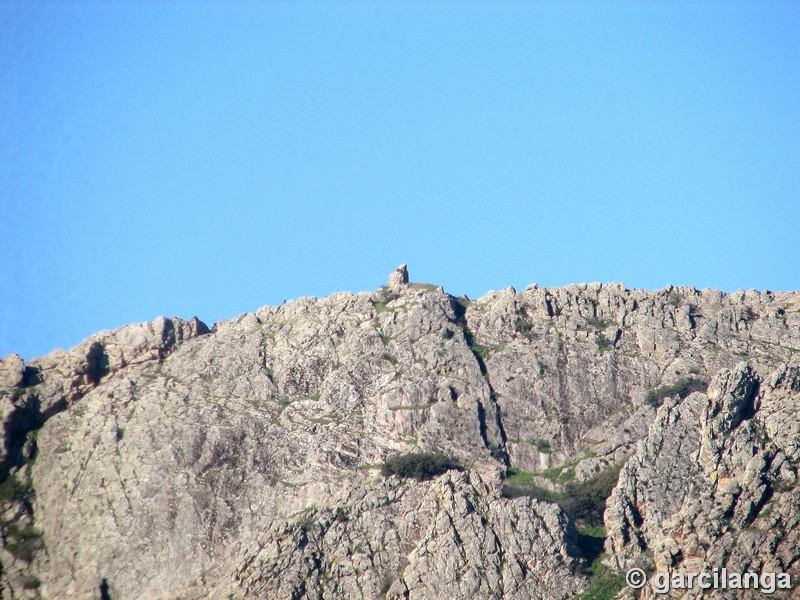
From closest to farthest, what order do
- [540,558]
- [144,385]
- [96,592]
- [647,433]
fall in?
[540,558], [96,592], [647,433], [144,385]

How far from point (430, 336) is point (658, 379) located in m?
22.1

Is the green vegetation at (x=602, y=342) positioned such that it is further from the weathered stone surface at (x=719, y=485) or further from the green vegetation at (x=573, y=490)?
the weathered stone surface at (x=719, y=485)

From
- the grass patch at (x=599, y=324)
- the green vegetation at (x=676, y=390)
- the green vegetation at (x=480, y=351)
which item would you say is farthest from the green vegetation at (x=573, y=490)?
the grass patch at (x=599, y=324)

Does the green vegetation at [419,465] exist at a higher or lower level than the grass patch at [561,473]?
higher

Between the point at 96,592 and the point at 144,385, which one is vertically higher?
the point at 144,385

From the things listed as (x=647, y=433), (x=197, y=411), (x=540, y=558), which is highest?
(x=197, y=411)

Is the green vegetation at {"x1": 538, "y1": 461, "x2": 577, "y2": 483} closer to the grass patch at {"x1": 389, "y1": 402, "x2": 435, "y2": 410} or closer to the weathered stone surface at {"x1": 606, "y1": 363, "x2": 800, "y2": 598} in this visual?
the weathered stone surface at {"x1": 606, "y1": 363, "x2": 800, "y2": 598}

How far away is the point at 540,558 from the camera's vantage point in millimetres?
120750

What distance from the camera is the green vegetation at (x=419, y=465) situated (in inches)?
5192

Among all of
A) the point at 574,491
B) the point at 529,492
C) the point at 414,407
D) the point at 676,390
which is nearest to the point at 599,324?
the point at 676,390

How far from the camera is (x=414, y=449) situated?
448ft

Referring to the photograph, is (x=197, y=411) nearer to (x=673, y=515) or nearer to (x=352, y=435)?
(x=352, y=435)

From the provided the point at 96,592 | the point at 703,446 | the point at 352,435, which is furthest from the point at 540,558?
the point at 96,592

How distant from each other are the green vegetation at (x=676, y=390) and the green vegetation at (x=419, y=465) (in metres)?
19.5
